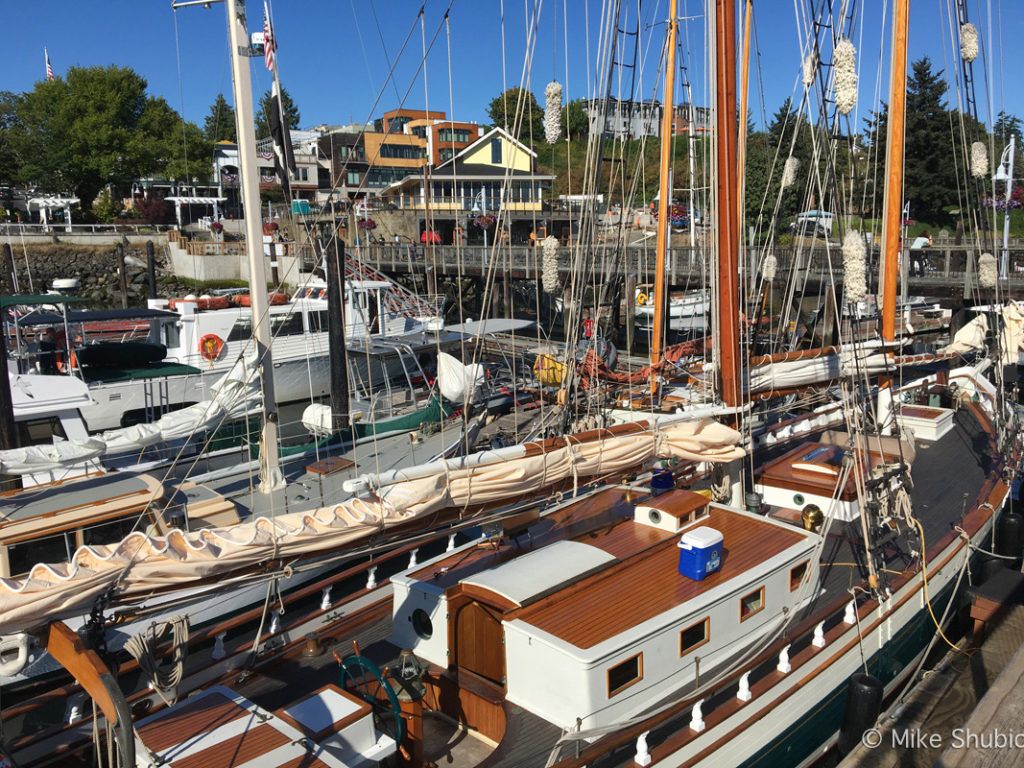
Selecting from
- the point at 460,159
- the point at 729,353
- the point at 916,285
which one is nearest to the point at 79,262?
the point at 460,159

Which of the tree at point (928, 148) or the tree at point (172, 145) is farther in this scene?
the tree at point (172, 145)

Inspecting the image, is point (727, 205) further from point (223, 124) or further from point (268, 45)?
point (223, 124)

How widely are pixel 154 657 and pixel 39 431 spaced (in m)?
12.4

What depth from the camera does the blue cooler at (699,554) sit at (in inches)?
326

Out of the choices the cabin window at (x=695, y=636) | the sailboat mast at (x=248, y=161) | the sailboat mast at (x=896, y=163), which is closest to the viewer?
the cabin window at (x=695, y=636)

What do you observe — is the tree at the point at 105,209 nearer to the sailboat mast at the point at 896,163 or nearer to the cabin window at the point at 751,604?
the sailboat mast at the point at 896,163

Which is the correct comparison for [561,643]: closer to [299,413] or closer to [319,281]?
[299,413]

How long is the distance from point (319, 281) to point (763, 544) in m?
23.6

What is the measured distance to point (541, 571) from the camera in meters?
8.23

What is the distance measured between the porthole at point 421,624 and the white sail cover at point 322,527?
1.55 m

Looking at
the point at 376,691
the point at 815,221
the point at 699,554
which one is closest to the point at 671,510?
the point at 699,554

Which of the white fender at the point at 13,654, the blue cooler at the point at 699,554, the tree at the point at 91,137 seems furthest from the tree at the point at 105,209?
the blue cooler at the point at 699,554

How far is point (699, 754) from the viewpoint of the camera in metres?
7.29

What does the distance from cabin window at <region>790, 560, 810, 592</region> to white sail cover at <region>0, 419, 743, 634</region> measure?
1.52 metres
